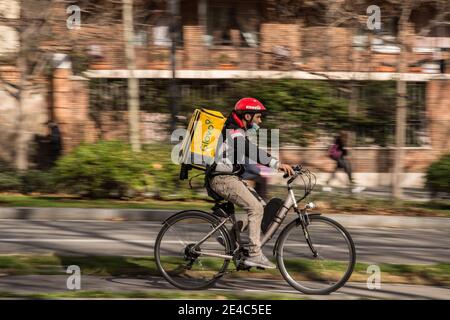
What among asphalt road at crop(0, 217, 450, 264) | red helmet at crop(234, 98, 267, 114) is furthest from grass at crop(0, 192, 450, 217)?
red helmet at crop(234, 98, 267, 114)

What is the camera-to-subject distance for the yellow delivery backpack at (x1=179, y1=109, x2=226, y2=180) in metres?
7.11

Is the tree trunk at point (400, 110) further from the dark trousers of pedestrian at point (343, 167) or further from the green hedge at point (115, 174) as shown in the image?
the green hedge at point (115, 174)

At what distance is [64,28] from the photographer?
2092 cm

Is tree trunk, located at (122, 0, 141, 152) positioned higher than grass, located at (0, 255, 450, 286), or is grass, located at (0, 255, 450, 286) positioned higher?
tree trunk, located at (122, 0, 141, 152)

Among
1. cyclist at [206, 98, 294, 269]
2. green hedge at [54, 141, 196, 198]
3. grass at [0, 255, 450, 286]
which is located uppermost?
cyclist at [206, 98, 294, 269]

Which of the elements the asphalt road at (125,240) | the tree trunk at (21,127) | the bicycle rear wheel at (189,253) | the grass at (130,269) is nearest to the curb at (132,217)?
the asphalt road at (125,240)

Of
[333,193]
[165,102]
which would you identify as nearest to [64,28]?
[165,102]

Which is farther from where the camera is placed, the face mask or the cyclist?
the face mask

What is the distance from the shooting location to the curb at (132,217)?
1458cm

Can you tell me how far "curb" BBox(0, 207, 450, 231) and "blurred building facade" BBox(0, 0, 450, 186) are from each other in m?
3.56

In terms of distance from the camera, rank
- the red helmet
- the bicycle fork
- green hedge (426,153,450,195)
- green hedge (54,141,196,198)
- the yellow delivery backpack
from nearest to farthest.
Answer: the yellow delivery backpack
the red helmet
the bicycle fork
green hedge (54,141,196,198)
green hedge (426,153,450,195)

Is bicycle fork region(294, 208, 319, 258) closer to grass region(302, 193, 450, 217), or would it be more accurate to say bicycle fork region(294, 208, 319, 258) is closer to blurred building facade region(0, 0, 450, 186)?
grass region(302, 193, 450, 217)

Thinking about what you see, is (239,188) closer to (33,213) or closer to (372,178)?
(33,213)
